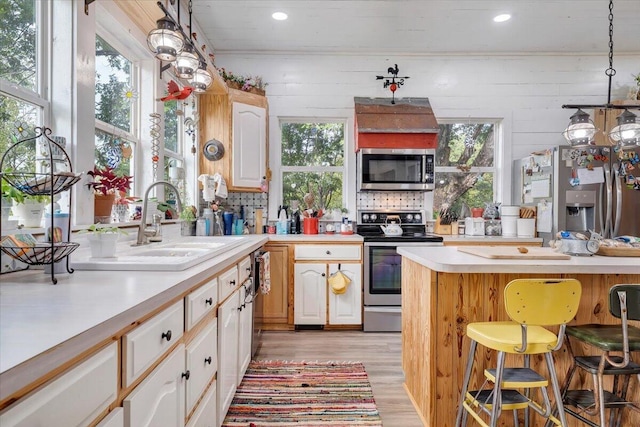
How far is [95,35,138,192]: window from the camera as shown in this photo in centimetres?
223

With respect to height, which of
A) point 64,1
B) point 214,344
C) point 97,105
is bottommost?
point 214,344

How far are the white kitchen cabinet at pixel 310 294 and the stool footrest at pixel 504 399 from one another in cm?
188

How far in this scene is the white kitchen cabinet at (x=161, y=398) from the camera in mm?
925

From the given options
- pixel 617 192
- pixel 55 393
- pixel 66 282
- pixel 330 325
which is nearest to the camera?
pixel 55 393

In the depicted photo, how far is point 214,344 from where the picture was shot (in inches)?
67.4

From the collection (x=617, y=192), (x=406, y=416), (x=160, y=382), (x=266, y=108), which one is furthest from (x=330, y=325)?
(x=617, y=192)

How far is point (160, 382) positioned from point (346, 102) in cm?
362

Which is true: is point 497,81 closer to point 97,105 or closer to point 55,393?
point 97,105

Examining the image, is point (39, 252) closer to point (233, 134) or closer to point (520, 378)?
point (520, 378)

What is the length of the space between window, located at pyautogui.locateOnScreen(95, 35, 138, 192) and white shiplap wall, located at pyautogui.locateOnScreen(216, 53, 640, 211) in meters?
1.72

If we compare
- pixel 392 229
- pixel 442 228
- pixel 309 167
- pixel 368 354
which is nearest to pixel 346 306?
pixel 368 354

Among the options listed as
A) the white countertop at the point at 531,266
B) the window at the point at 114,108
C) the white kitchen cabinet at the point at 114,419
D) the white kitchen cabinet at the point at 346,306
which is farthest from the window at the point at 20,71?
the white kitchen cabinet at the point at 346,306

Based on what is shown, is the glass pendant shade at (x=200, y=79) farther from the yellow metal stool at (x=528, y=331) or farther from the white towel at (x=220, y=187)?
the yellow metal stool at (x=528, y=331)

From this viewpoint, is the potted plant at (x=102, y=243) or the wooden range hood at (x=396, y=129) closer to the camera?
the potted plant at (x=102, y=243)
